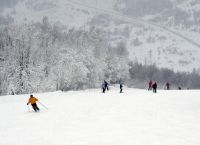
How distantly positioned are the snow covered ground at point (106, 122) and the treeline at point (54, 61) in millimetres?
32195

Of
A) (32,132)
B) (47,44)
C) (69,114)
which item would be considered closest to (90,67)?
(47,44)

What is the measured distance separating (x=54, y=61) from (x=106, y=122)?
2384 inches

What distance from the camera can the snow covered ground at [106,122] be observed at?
963 inches

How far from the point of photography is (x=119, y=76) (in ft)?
350

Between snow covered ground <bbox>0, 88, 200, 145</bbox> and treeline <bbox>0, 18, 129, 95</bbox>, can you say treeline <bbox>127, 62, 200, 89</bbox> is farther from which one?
snow covered ground <bbox>0, 88, 200, 145</bbox>

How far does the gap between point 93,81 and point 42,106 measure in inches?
2124

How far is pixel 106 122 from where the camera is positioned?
96.6 feet

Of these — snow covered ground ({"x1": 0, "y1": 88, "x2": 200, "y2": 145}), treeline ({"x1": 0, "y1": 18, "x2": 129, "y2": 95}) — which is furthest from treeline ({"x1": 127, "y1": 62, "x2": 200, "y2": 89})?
snow covered ground ({"x1": 0, "y1": 88, "x2": 200, "y2": 145})

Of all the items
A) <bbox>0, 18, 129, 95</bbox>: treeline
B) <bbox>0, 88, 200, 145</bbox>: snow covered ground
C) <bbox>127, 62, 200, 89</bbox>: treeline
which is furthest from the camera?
<bbox>127, 62, 200, 89</bbox>: treeline

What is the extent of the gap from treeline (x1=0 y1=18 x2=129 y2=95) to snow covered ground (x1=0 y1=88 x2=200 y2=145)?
32195 millimetres

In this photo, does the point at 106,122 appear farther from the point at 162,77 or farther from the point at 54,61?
the point at 162,77

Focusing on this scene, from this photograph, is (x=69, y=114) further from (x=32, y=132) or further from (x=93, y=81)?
(x=93, y=81)

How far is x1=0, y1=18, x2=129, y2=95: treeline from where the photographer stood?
73.9 metres

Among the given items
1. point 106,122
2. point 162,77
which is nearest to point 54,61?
point 106,122
